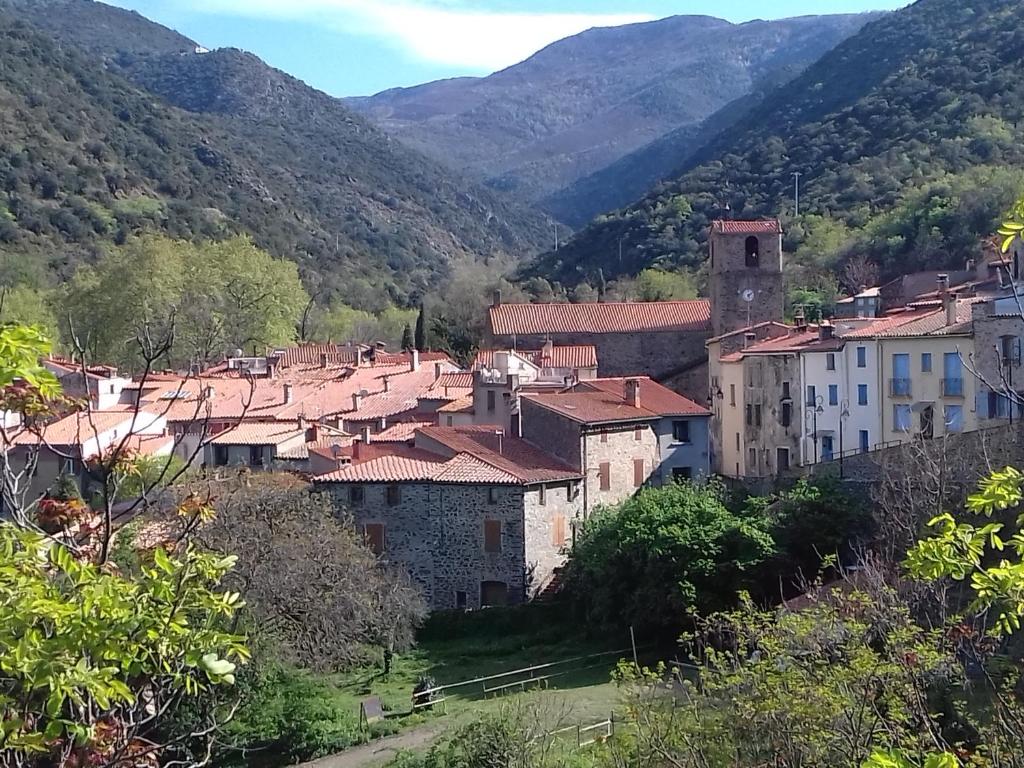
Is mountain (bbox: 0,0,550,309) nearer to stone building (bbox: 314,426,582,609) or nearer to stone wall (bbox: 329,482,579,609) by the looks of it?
stone building (bbox: 314,426,582,609)

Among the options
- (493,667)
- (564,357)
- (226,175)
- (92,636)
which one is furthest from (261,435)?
(226,175)

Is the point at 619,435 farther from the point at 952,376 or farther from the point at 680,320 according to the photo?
the point at 680,320

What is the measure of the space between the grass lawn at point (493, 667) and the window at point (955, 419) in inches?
450

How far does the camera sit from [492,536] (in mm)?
31500

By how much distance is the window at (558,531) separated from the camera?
32.5m

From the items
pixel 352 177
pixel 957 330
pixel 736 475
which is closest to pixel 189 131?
pixel 352 177

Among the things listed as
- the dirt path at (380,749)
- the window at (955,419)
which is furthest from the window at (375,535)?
the window at (955,419)

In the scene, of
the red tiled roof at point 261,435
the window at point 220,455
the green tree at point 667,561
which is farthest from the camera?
the window at point 220,455

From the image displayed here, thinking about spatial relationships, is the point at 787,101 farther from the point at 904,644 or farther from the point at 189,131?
the point at 904,644

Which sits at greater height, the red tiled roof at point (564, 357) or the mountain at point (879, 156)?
the mountain at point (879, 156)

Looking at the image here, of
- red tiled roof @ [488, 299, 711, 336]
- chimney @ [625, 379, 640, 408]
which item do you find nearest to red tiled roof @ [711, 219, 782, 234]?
red tiled roof @ [488, 299, 711, 336]

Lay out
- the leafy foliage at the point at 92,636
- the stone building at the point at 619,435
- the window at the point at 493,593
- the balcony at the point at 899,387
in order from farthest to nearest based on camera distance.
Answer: the balcony at the point at 899,387 < the stone building at the point at 619,435 < the window at the point at 493,593 < the leafy foliage at the point at 92,636

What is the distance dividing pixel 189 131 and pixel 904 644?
126328mm

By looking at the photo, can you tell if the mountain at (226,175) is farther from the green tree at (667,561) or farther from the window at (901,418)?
the green tree at (667,561)
